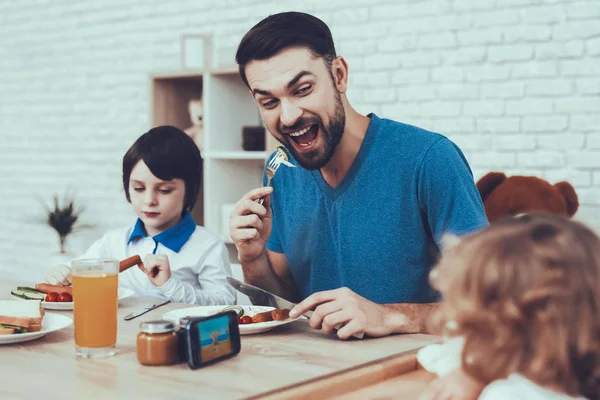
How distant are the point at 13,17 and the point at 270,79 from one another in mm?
4409

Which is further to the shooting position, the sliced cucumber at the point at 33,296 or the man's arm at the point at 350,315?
the sliced cucumber at the point at 33,296

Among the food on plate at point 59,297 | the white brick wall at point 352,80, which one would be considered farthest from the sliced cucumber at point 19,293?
the white brick wall at point 352,80

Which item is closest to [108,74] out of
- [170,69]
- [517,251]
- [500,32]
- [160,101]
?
[170,69]

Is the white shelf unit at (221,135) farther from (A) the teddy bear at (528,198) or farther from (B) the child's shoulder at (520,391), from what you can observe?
(B) the child's shoulder at (520,391)

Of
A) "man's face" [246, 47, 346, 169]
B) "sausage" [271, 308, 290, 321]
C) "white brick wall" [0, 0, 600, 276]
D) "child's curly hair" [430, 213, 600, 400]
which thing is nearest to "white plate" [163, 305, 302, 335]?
"sausage" [271, 308, 290, 321]

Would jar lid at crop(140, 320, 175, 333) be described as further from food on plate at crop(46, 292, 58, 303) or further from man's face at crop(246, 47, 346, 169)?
man's face at crop(246, 47, 346, 169)

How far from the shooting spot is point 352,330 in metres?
1.49

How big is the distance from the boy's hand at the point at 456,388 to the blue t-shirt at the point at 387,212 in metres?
0.77

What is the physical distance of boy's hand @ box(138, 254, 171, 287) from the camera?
6.81ft

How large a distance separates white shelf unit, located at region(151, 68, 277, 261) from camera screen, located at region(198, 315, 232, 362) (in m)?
2.56

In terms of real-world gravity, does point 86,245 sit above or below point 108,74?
below

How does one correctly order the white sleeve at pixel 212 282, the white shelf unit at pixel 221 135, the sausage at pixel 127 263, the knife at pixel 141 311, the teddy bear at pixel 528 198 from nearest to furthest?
the knife at pixel 141 311
the sausage at pixel 127 263
the white sleeve at pixel 212 282
the teddy bear at pixel 528 198
the white shelf unit at pixel 221 135

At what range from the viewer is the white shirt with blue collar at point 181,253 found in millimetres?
2467

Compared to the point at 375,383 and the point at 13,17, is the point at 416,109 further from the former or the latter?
the point at 13,17
